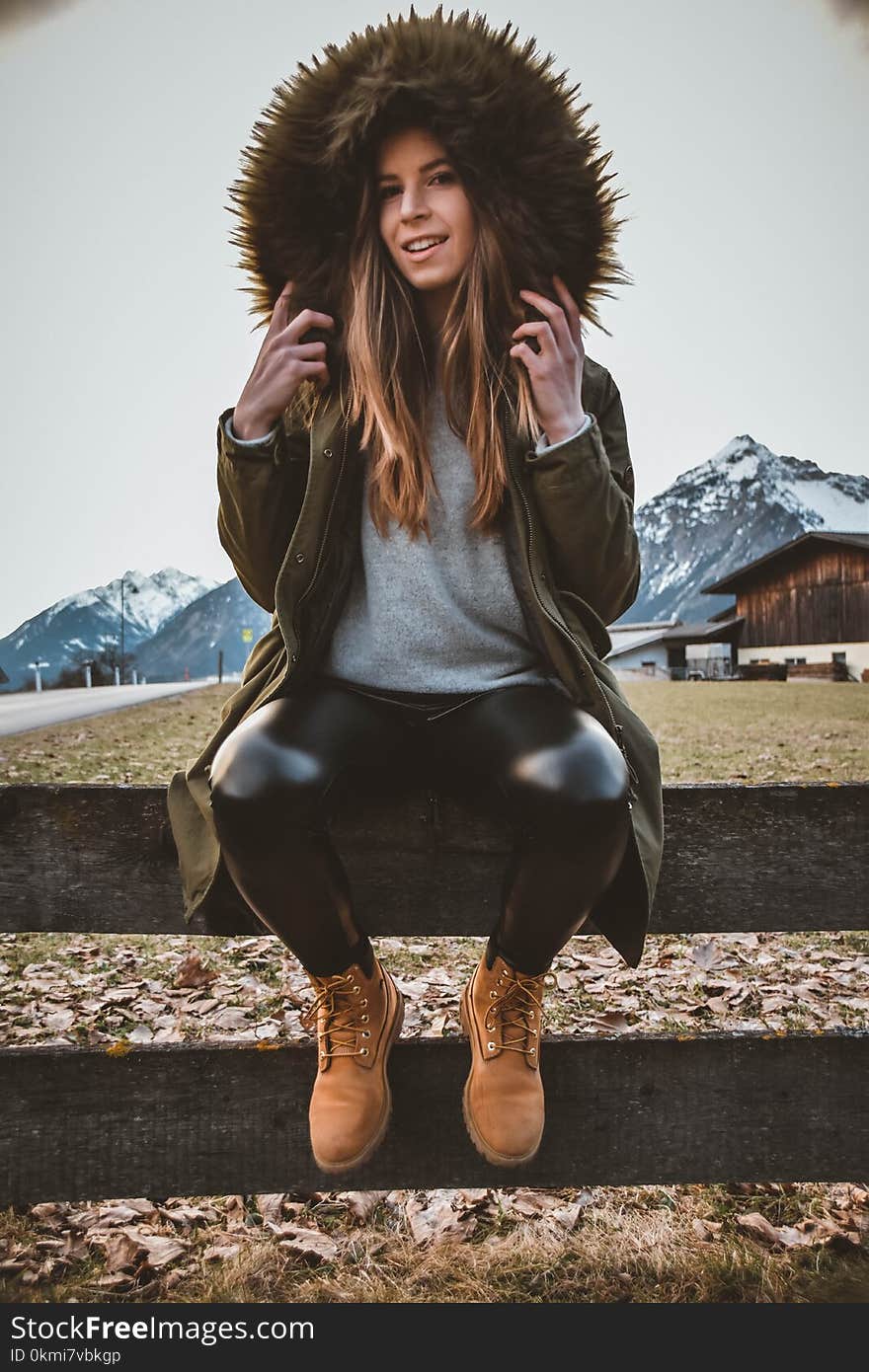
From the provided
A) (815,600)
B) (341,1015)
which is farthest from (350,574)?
(815,600)

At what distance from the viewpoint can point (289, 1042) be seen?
1998 millimetres

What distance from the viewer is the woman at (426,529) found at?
1.75 m

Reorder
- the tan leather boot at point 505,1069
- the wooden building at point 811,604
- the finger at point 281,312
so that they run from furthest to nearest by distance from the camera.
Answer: the wooden building at point 811,604
the finger at point 281,312
the tan leather boot at point 505,1069

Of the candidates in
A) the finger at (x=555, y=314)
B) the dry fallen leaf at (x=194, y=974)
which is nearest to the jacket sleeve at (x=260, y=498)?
the finger at (x=555, y=314)

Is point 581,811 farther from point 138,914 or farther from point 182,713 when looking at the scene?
point 182,713

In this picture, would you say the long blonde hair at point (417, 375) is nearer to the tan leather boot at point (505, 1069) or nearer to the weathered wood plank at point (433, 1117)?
the tan leather boot at point (505, 1069)

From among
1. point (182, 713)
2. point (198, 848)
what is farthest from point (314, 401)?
point (182, 713)

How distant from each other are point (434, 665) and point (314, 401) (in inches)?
30.6

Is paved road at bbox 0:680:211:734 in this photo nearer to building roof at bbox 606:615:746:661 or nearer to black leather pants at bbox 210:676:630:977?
black leather pants at bbox 210:676:630:977

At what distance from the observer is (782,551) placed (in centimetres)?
4541

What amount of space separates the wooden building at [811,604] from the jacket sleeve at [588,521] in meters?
39.9

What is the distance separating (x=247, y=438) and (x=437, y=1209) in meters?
2.19

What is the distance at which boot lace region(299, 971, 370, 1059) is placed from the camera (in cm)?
181

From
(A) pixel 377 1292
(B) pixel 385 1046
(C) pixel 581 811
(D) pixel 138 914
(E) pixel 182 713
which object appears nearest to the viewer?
(C) pixel 581 811
